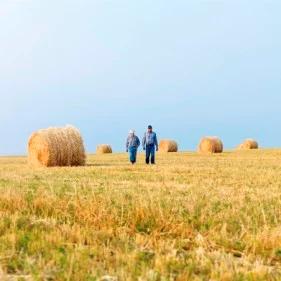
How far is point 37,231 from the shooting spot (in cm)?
639

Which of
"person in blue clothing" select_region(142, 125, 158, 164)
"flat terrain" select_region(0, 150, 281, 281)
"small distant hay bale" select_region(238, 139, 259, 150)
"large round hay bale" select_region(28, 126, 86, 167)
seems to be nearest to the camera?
"flat terrain" select_region(0, 150, 281, 281)

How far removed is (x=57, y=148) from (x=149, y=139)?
464 centimetres

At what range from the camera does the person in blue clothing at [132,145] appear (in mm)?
27828

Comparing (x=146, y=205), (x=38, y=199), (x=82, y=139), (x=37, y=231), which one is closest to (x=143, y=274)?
(x=37, y=231)

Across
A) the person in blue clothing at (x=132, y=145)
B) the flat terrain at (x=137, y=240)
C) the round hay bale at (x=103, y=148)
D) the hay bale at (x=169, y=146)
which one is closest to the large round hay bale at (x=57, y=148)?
the person in blue clothing at (x=132, y=145)

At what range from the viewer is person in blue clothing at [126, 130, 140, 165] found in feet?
91.3

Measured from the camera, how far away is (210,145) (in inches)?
1679

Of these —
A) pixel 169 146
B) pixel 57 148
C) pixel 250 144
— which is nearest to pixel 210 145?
pixel 169 146

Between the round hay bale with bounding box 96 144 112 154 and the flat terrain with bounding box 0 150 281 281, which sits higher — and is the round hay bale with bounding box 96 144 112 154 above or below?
above

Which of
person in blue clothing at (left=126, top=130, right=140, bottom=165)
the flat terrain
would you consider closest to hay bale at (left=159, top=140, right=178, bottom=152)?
person in blue clothing at (left=126, top=130, right=140, bottom=165)

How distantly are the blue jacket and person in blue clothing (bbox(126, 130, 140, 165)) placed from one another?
385 millimetres

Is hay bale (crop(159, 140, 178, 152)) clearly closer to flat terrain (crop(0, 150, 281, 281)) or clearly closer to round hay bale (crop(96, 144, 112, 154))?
round hay bale (crop(96, 144, 112, 154))

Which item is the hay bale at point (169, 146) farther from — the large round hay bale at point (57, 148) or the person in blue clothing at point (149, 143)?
the large round hay bale at point (57, 148)

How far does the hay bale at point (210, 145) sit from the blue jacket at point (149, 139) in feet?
49.7
